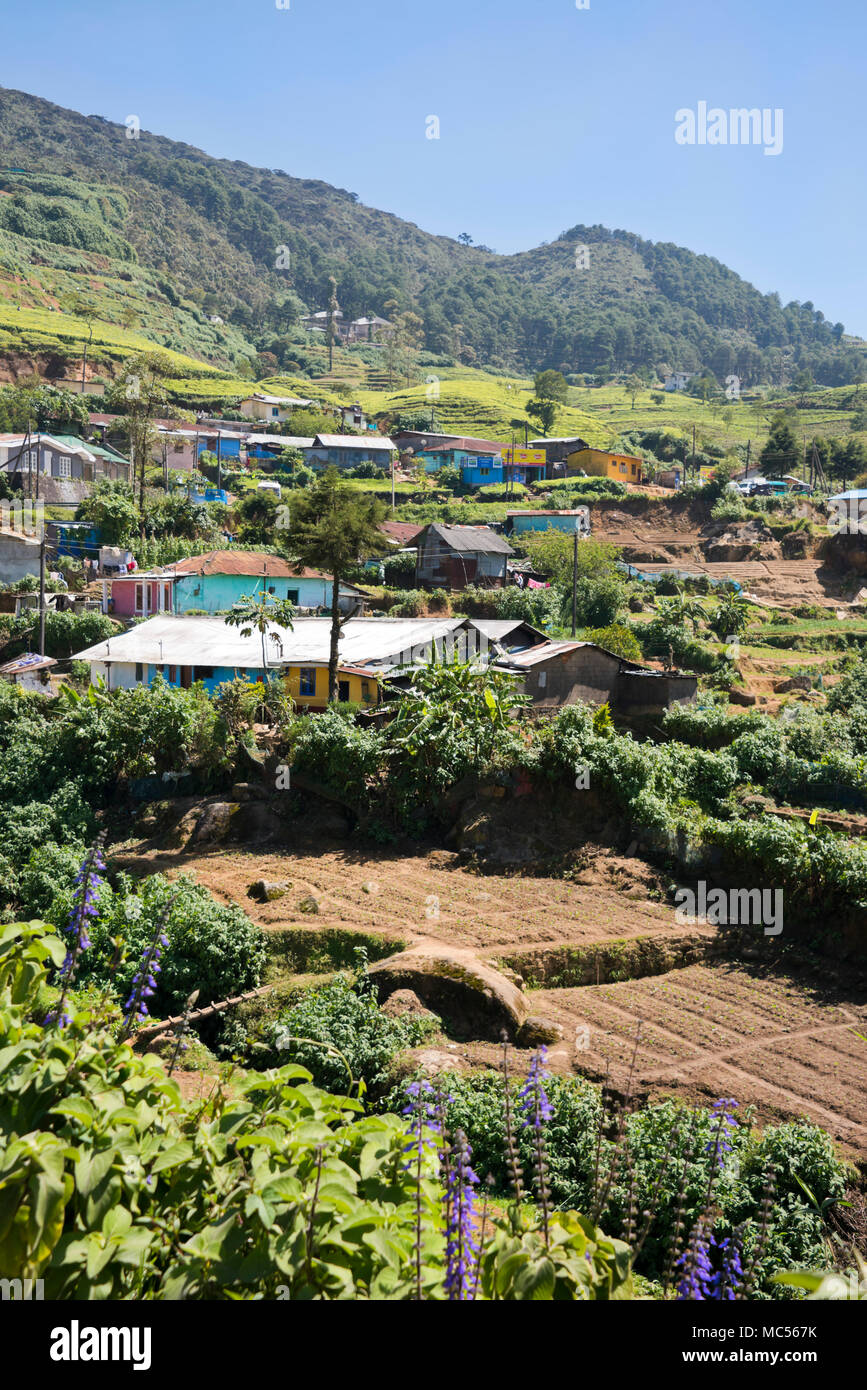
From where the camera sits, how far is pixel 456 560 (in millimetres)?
40531

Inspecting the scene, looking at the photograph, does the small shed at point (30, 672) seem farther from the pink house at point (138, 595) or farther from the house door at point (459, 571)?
the house door at point (459, 571)

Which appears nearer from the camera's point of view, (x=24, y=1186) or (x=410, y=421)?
(x=24, y=1186)

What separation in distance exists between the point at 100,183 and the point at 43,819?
189006mm

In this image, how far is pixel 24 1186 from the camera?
8.79 feet

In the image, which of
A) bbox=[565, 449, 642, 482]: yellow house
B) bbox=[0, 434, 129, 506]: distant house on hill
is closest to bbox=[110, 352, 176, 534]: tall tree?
bbox=[0, 434, 129, 506]: distant house on hill

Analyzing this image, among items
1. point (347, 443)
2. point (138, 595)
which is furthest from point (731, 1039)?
point (347, 443)

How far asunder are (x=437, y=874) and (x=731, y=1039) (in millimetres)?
6200

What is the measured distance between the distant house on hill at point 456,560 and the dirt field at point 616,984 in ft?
76.6

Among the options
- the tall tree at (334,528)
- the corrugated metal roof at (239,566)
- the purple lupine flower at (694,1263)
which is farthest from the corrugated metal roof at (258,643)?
the purple lupine flower at (694,1263)

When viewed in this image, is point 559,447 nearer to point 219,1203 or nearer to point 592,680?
point 592,680

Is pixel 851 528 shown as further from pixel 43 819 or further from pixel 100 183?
pixel 100 183

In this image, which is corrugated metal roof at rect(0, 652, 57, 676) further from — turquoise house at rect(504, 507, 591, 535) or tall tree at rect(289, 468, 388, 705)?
turquoise house at rect(504, 507, 591, 535)

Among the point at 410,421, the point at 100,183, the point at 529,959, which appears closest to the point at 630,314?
the point at 100,183

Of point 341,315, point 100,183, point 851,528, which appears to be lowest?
point 851,528
